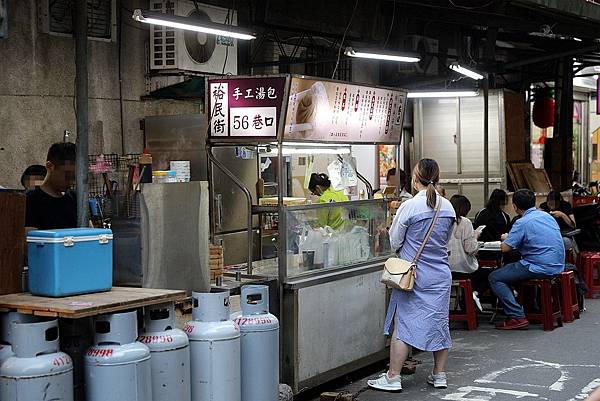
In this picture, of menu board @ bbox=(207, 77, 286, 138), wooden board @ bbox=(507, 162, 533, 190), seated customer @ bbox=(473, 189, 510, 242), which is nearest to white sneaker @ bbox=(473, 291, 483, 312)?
seated customer @ bbox=(473, 189, 510, 242)

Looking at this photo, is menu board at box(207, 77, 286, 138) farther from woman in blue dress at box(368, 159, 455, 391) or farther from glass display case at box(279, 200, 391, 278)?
woman in blue dress at box(368, 159, 455, 391)

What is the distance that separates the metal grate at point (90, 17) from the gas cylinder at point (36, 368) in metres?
5.54

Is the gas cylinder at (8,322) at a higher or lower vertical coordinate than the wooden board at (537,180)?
lower

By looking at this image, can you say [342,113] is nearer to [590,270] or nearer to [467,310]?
[467,310]

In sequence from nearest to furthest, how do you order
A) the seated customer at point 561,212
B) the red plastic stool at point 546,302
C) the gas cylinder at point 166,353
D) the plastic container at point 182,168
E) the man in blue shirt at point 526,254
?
the gas cylinder at point 166,353 → the plastic container at point 182,168 → the man in blue shirt at point 526,254 → the red plastic stool at point 546,302 → the seated customer at point 561,212

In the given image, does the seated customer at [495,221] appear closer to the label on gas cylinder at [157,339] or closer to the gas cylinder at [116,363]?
the label on gas cylinder at [157,339]

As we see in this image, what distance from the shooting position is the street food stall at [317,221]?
687cm

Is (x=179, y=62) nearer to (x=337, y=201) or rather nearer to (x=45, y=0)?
(x=45, y=0)

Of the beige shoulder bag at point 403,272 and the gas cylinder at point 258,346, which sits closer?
the gas cylinder at point 258,346

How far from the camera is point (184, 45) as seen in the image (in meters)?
10.1

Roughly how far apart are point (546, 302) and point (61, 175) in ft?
20.7

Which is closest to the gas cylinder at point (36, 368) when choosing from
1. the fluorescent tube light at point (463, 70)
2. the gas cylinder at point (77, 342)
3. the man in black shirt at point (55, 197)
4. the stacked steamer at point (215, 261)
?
the gas cylinder at point (77, 342)

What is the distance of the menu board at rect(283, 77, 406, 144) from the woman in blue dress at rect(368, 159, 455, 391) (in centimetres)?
94

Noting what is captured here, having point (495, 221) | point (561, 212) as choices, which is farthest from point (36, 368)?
point (561, 212)
